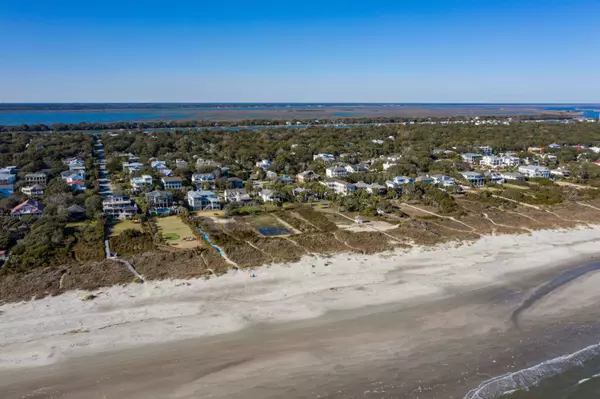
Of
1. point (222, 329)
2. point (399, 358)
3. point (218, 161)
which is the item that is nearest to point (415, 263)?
point (399, 358)

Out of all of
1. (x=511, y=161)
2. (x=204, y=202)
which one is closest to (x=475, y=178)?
(x=511, y=161)

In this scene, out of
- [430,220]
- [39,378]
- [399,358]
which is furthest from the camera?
[430,220]

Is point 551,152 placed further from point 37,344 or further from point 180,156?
point 37,344

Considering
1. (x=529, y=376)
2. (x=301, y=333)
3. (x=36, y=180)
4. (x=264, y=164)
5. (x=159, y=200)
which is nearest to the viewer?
(x=529, y=376)

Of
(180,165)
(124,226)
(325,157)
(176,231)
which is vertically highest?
(325,157)

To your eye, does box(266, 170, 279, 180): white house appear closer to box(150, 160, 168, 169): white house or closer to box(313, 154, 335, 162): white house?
box(313, 154, 335, 162): white house

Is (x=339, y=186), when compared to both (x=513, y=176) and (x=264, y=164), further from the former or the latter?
(x=513, y=176)
